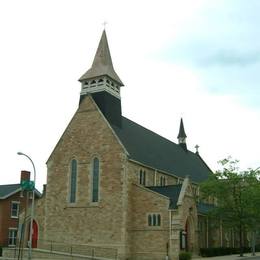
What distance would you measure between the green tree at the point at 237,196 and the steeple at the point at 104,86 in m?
12.3

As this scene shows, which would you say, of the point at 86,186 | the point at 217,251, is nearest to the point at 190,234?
the point at 217,251

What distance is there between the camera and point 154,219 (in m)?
44.7

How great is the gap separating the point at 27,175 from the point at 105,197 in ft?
73.2

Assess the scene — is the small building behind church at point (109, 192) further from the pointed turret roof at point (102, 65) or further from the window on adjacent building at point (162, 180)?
the window on adjacent building at point (162, 180)

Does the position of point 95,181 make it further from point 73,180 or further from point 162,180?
point 162,180

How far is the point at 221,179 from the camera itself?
170ft

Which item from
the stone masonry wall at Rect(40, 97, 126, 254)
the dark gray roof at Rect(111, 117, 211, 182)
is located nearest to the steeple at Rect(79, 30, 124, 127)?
the stone masonry wall at Rect(40, 97, 126, 254)

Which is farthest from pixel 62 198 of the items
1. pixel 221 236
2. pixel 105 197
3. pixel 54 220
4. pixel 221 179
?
pixel 221 236

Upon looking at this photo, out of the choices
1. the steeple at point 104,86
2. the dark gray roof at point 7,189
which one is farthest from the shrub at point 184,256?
the dark gray roof at point 7,189

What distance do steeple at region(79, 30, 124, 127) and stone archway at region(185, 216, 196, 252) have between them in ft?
40.7

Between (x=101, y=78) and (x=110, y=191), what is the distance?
12.3 metres

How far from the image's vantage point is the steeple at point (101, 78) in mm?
50938

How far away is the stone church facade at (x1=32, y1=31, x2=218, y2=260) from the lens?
44.5 meters

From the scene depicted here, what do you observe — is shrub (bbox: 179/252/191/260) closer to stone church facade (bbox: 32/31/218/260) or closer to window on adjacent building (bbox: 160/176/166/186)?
stone church facade (bbox: 32/31/218/260)
